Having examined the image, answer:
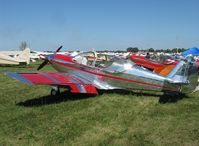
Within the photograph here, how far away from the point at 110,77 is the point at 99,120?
2.67 m

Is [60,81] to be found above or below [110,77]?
below

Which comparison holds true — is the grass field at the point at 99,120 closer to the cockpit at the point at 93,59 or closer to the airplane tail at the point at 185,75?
the airplane tail at the point at 185,75

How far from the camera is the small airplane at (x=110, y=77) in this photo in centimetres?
732

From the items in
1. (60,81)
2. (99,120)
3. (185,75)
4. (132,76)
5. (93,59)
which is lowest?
(99,120)

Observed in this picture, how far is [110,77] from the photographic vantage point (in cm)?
820

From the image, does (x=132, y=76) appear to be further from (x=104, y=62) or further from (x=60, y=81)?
(x=60, y=81)

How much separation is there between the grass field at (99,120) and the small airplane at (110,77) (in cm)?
36

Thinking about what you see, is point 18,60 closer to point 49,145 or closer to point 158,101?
point 158,101

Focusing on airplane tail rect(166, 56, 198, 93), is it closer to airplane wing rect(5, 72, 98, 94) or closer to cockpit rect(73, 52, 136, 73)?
cockpit rect(73, 52, 136, 73)

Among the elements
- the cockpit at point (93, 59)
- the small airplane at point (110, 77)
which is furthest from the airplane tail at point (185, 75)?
the cockpit at point (93, 59)

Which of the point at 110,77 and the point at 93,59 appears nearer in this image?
the point at 110,77

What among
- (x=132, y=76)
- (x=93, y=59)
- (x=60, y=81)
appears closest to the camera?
(x=60, y=81)

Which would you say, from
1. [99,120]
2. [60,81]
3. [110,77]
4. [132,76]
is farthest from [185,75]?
[60,81]

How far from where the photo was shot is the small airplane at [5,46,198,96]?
7.32m
